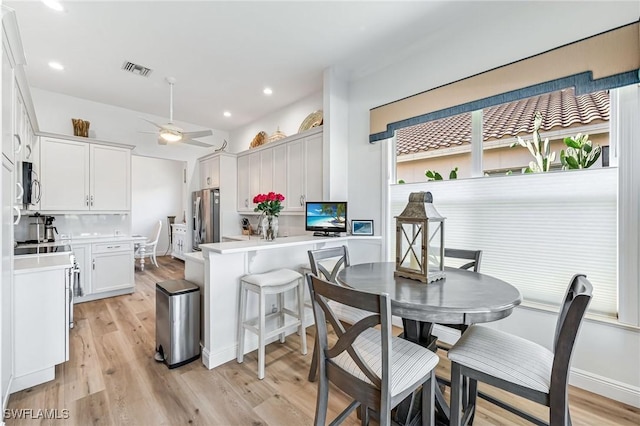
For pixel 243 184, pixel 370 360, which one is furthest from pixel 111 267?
pixel 370 360

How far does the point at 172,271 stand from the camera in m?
5.63

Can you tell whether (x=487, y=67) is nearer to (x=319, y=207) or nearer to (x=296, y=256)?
(x=319, y=207)

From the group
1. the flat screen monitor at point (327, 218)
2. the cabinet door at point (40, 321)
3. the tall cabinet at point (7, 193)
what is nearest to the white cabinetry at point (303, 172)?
the flat screen monitor at point (327, 218)

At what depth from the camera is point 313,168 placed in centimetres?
368

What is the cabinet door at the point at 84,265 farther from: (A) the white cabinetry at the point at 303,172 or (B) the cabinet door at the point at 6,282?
(A) the white cabinetry at the point at 303,172

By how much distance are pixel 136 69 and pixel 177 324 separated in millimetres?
3155

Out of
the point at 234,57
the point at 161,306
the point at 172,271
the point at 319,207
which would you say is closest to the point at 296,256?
the point at 319,207

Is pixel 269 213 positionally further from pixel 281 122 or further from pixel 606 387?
pixel 606 387

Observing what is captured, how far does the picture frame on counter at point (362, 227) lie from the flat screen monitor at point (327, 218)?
7.4 inches

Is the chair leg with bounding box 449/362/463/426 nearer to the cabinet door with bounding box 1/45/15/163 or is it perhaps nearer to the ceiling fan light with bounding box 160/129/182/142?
the cabinet door with bounding box 1/45/15/163

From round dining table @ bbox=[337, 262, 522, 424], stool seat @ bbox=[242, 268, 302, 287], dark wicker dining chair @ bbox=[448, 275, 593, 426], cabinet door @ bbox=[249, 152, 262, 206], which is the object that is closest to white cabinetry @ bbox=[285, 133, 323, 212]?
cabinet door @ bbox=[249, 152, 262, 206]

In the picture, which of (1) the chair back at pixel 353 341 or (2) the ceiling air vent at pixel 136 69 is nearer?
(1) the chair back at pixel 353 341

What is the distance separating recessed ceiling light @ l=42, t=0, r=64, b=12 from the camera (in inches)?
89.7

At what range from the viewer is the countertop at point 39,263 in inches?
77.4
